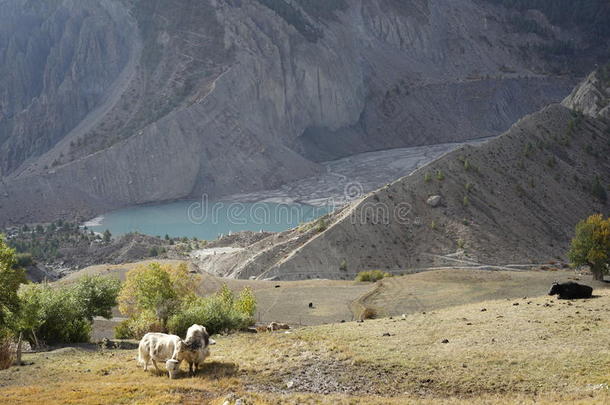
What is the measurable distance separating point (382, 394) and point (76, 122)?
115502 millimetres

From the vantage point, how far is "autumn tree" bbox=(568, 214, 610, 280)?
139 feet

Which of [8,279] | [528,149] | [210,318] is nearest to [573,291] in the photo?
[210,318]

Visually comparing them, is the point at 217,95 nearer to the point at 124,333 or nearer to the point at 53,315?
the point at 124,333

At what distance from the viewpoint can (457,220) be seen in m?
57.6

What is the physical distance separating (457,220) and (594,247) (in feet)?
52.7

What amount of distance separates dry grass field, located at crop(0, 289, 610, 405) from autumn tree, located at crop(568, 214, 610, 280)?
2029 cm

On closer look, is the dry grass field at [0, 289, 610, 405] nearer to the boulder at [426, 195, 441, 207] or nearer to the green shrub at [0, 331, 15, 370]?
the green shrub at [0, 331, 15, 370]

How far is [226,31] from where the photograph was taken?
122375mm

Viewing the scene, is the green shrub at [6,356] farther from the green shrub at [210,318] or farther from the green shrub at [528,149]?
the green shrub at [528,149]

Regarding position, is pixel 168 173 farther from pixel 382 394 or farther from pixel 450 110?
pixel 382 394

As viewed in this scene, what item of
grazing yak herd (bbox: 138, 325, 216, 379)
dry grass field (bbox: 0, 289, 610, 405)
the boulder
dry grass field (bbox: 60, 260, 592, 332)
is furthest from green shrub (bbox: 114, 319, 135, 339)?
the boulder

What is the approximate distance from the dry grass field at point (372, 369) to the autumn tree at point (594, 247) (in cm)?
2029

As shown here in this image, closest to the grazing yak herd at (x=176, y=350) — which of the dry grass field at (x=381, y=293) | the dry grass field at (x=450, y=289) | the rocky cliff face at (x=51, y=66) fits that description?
the dry grass field at (x=381, y=293)

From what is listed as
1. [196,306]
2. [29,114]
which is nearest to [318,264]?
[196,306]
